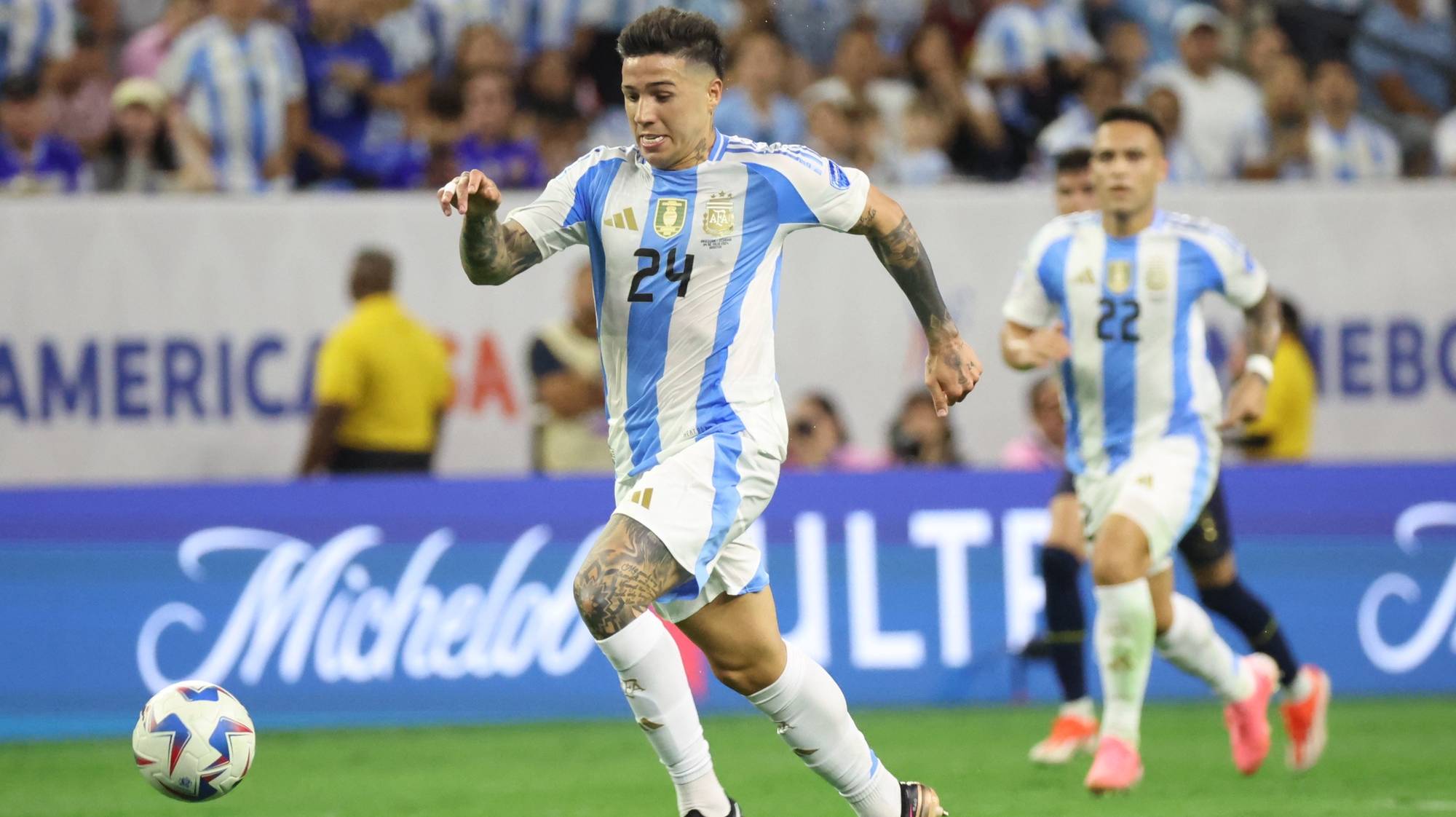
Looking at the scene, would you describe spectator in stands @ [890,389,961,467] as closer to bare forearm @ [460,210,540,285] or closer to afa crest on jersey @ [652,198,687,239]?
afa crest on jersey @ [652,198,687,239]

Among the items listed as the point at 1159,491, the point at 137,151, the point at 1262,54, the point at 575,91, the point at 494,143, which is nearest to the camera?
the point at 1159,491

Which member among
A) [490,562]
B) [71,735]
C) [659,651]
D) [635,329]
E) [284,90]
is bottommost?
[71,735]

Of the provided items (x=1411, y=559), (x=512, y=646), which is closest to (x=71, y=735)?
(x=512, y=646)

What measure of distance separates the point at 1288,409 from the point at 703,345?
22.5 feet

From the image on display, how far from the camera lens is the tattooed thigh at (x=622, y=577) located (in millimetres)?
5199

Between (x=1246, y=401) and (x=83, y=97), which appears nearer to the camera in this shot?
(x=1246, y=401)

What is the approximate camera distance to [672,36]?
548 centimetres

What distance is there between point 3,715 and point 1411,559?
7133mm

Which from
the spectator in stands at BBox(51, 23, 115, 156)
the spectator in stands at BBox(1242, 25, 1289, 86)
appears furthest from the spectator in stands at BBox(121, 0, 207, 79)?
the spectator in stands at BBox(1242, 25, 1289, 86)

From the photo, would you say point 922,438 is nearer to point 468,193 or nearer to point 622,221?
point 622,221

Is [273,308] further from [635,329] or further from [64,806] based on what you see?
[635,329]

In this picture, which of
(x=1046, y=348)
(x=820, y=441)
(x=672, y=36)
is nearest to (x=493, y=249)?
(x=672, y=36)

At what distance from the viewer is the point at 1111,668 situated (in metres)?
7.36

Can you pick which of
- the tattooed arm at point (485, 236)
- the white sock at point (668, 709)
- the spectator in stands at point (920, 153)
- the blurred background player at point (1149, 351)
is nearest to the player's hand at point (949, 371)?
the white sock at point (668, 709)
